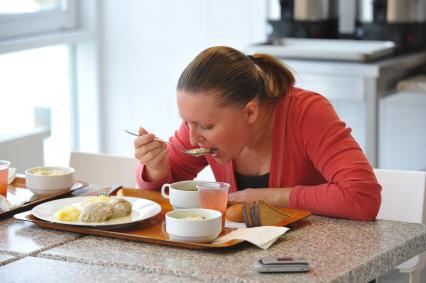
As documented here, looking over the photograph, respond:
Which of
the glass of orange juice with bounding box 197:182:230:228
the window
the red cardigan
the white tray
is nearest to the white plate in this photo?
the glass of orange juice with bounding box 197:182:230:228

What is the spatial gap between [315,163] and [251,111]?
19 cm

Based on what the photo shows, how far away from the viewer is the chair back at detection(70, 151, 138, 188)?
2371mm

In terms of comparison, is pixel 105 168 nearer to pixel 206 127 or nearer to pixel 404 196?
pixel 206 127

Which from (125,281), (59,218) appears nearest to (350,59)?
(59,218)

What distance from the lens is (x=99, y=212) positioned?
169 centimetres

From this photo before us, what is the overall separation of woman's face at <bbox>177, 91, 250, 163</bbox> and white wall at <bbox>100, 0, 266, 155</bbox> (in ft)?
6.45

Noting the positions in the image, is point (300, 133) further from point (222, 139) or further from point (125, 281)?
point (125, 281)

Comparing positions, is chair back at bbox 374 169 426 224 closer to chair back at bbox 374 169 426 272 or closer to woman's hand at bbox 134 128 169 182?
chair back at bbox 374 169 426 272

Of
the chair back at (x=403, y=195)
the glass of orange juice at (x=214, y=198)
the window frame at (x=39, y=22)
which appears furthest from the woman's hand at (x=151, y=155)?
the window frame at (x=39, y=22)

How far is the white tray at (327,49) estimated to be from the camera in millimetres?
3264

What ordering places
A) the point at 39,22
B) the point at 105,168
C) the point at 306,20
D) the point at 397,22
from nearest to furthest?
the point at 105,168 → the point at 397,22 → the point at 306,20 → the point at 39,22

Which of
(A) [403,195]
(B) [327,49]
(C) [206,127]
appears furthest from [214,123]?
(B) [327,49]

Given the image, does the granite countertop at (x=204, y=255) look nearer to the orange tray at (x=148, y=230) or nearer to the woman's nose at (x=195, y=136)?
the orange tray at (x=148, y=230)

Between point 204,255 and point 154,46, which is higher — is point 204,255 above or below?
below
